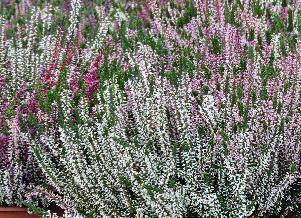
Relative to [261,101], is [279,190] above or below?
below

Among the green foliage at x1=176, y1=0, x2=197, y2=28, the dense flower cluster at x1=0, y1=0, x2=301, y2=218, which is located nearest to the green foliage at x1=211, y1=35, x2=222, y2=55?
the dense flower cluster at x1=0, y1=0, x2=301, y2=218

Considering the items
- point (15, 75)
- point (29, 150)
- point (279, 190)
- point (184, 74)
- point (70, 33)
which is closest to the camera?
point (279, 190)

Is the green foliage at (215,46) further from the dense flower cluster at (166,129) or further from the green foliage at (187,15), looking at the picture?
the green foliage at (187,15)

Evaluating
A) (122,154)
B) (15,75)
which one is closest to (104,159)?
(122,154)

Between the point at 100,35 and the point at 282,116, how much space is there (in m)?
1.39

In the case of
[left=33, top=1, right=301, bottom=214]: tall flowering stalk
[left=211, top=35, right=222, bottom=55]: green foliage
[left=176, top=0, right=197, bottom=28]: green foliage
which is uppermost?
[left=211, top=35, right=222, bottom=55]: green foliage

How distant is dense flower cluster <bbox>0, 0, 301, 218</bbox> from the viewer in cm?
267

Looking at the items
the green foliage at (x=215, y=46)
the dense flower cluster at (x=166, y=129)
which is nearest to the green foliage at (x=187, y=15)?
the dense flower cluster at (x=166, y=129)

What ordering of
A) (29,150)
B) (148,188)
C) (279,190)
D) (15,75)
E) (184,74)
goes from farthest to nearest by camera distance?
1. (15,75)
2. (29,150)
3. (184,74)
4. (279,190)
5. (148,188)

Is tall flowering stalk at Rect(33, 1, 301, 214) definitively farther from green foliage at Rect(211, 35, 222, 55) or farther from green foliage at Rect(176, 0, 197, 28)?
green foliage at Rect(176, 0, 197, 28)

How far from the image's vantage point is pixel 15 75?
137 inches

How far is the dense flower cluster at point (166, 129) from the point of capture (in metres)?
2.67

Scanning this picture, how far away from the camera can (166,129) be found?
285 cm

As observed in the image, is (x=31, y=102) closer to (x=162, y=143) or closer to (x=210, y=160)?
(x=162, y=143)
